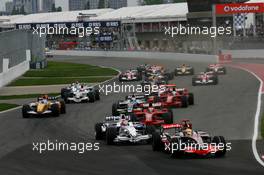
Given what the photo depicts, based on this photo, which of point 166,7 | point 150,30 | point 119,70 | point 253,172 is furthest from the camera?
point 166,7

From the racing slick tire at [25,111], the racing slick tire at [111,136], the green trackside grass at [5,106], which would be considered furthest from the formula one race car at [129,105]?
the green trackside grass at [5,106]

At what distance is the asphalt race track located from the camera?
17391 mm

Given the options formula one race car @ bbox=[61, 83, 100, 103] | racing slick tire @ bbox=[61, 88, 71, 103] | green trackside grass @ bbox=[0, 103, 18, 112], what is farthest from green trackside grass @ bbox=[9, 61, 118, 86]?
formula one race car @ bbox=[61, 83, 100, 103]

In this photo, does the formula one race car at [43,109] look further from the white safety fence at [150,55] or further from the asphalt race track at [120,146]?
the white safety fence at [150,55]

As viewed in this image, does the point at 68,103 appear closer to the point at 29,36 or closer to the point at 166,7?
the point at 29,36

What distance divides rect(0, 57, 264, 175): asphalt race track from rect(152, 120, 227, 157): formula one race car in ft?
0.95

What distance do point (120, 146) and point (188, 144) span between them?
127 inches

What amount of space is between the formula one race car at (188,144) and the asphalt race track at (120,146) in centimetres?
29

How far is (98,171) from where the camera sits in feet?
56.4

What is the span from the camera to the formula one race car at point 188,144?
61.1 feet

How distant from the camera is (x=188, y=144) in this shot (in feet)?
62.4

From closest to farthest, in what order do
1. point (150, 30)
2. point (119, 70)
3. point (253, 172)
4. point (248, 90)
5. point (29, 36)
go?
point (253, 172), point (248, 90), point (119, 70), point (29, 36), point (150, 30)

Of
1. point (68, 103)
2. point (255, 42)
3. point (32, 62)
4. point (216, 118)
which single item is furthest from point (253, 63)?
point (216, 118)

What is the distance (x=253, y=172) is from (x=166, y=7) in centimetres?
10340
